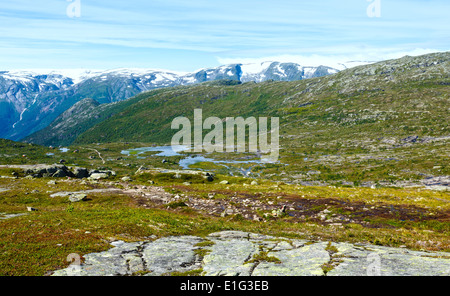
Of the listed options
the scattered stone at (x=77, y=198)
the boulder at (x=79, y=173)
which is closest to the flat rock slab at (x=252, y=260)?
the scattered stone at (x=77, y=198)

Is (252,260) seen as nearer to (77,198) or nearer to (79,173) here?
(77,198)

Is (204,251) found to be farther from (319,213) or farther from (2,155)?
(2,155)

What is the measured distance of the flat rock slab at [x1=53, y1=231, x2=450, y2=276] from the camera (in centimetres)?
1399

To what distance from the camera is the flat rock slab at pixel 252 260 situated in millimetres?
13992

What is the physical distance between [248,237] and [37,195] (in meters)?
42.7

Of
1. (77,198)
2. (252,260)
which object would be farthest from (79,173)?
(252,260)

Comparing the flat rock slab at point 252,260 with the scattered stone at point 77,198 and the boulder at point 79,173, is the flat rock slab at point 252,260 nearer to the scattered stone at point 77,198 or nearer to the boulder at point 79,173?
the scattered stone at point 77,198

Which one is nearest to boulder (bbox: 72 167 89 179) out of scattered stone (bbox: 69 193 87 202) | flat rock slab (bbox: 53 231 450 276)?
scattered stone (bbox: 69 193 87 202)

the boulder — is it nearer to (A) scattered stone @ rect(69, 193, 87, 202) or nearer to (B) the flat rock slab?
(A) scattered stone @ rect(69, 193, 87, 202)

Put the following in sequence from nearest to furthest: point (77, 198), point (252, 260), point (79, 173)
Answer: point (252, 260)
point (77, 198)
point (79, 173)

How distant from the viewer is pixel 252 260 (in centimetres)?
1631

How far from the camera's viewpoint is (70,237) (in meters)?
19.9

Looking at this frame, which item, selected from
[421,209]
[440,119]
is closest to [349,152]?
[440,119]
